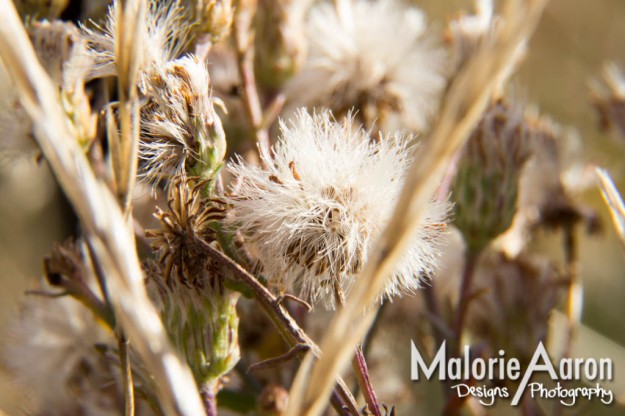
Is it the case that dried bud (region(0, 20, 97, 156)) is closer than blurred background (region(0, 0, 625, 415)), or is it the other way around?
dried bud (region(0, 20, 97, 156))

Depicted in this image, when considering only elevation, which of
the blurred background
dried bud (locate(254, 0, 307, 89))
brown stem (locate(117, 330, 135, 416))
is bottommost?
the blurred background

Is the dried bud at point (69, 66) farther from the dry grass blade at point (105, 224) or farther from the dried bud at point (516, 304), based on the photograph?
the dried bud at point (516, 304)

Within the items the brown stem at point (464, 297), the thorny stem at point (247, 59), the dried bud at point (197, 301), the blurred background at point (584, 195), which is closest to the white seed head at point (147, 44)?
the dried bud at point (197, 301)

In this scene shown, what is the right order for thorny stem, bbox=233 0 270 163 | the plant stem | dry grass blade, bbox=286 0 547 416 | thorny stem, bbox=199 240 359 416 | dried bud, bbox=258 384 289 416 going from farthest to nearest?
the plant stem
thorny stem, bbox=233 0 270 163
dried bud, bbox=258 384 289 416
thorny stem, bbox=199 240 359 416
dry grass blade, bbox=286 0 547 416

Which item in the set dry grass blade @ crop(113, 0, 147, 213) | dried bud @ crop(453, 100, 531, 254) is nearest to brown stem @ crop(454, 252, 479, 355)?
dried bud @ crop(453, 100, 531, 254)

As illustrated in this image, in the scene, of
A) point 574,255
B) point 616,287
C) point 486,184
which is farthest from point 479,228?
point 616,287

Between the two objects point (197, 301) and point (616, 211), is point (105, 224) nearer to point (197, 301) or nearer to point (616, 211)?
point (197, 301)

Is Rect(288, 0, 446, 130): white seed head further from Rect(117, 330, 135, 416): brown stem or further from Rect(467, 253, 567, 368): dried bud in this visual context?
Rect(117, 330, 135, 416): brown stem
